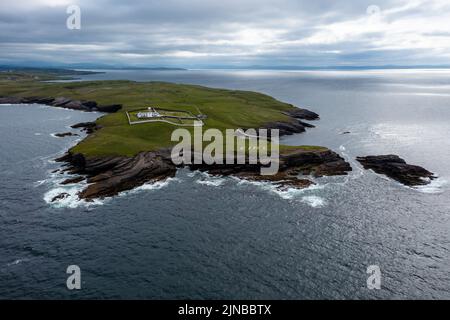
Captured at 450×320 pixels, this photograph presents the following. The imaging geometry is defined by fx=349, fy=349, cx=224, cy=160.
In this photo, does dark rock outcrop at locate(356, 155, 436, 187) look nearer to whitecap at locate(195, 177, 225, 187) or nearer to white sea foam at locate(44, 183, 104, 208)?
whitecap at locate(195, 177, 225, 187)

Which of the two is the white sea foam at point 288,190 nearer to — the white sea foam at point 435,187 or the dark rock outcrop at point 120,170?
the dark rock outcrop at point 120,170

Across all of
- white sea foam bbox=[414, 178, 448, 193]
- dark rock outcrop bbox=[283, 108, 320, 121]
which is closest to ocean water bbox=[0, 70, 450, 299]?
white sea foam bbox=[414, 178, 448, 193]

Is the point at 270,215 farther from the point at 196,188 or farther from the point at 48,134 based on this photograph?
the point at 48,134

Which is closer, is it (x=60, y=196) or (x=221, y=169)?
(x=60, y=196)

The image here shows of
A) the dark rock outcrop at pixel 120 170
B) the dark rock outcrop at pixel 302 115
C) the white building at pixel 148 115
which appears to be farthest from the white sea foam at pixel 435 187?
the dark rock outcrop at pixel 302 115

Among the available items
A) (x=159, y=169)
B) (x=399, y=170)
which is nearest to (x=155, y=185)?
(x=159, y=169)

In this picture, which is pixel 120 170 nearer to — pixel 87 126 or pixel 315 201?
pixel 315 201

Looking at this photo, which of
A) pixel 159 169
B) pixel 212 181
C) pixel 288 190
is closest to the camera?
pixel 288 190
